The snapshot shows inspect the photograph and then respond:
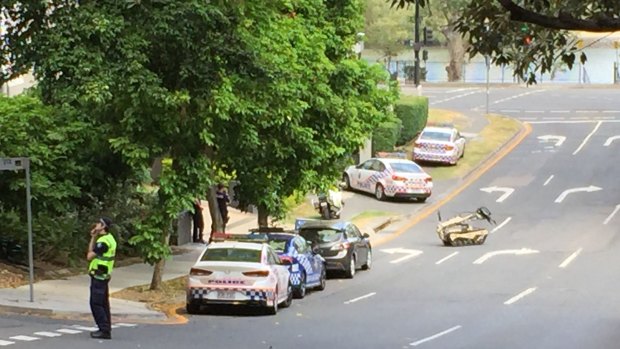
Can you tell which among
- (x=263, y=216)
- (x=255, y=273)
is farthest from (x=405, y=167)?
(x=255, y=273)

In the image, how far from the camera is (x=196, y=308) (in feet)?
75.5

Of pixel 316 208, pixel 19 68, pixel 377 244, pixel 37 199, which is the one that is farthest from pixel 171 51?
pixel 316 208

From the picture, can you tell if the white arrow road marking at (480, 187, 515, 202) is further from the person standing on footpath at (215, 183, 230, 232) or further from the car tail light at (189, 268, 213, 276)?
the car tail light at (189, 268, 213, 276)

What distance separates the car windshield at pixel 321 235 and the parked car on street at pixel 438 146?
21503mm

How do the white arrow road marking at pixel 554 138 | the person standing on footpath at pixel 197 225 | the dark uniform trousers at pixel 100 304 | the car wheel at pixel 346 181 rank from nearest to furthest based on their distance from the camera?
the dark uniform trousers at pixel 100 304 < the person standing on footpath at pixel 197 225 < the car wheel at pixel 346 181 < the white arrow road marking at pixel 554 138

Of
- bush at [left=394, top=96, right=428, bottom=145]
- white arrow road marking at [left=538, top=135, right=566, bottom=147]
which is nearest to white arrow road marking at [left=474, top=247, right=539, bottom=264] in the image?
bush at [left=394, top=96, right=428, bottom=145]

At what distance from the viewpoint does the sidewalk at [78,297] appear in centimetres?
2092

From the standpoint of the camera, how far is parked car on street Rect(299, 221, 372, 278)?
3056 cm

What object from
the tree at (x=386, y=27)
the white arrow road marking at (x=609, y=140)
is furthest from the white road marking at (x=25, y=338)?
the tree at (x=386, y=27)

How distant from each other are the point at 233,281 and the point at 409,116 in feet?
119

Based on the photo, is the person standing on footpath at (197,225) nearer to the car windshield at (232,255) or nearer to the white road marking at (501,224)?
the white road marking at (501,224)

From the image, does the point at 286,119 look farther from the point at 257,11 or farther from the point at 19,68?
the point at 19,68

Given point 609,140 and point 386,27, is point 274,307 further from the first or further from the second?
point 386,27

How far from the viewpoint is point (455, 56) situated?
103 meters
